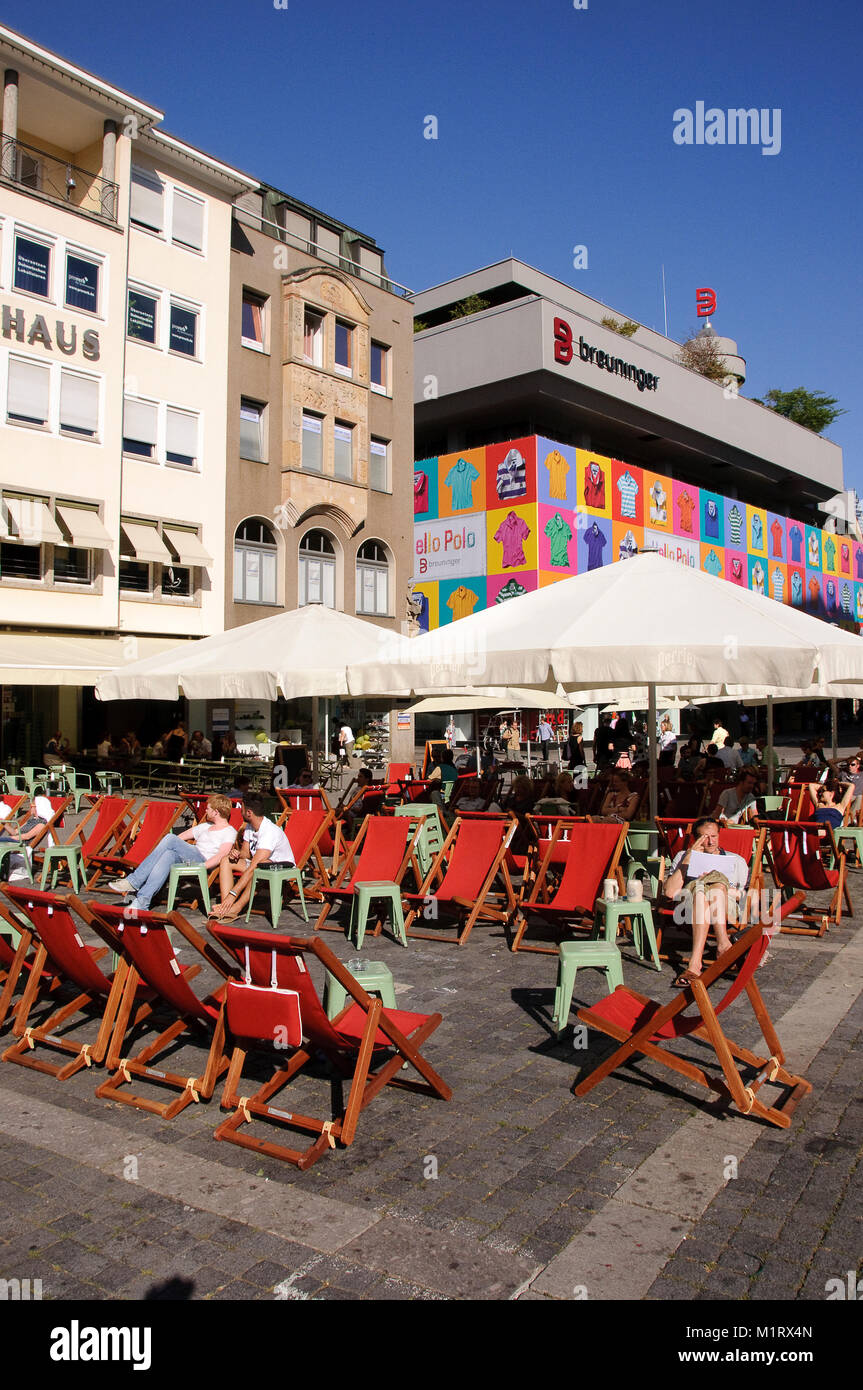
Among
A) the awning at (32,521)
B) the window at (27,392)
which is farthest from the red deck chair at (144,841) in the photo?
the window at (27,392)

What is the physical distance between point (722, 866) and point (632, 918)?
0.82m

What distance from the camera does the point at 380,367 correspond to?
31641 mm

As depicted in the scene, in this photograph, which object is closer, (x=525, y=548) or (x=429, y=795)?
(x=429, y=795)

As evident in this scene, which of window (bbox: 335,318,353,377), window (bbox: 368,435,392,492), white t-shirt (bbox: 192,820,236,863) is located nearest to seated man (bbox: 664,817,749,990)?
white t-shirt (bbox: 192,820,236,863)

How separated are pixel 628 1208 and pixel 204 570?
2355 centimetres

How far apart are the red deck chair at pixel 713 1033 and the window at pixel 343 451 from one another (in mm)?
26249

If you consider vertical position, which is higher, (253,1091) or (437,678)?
(437,678)

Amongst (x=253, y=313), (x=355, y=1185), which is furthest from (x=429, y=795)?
(x=253, y=313)

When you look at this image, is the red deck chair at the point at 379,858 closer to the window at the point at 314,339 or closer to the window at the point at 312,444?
the window at the point at 312,444

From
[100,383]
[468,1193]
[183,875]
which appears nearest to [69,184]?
[100,383]

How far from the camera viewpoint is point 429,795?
44.3 ft

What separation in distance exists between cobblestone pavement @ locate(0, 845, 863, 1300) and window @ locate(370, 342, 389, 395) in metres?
28.6
